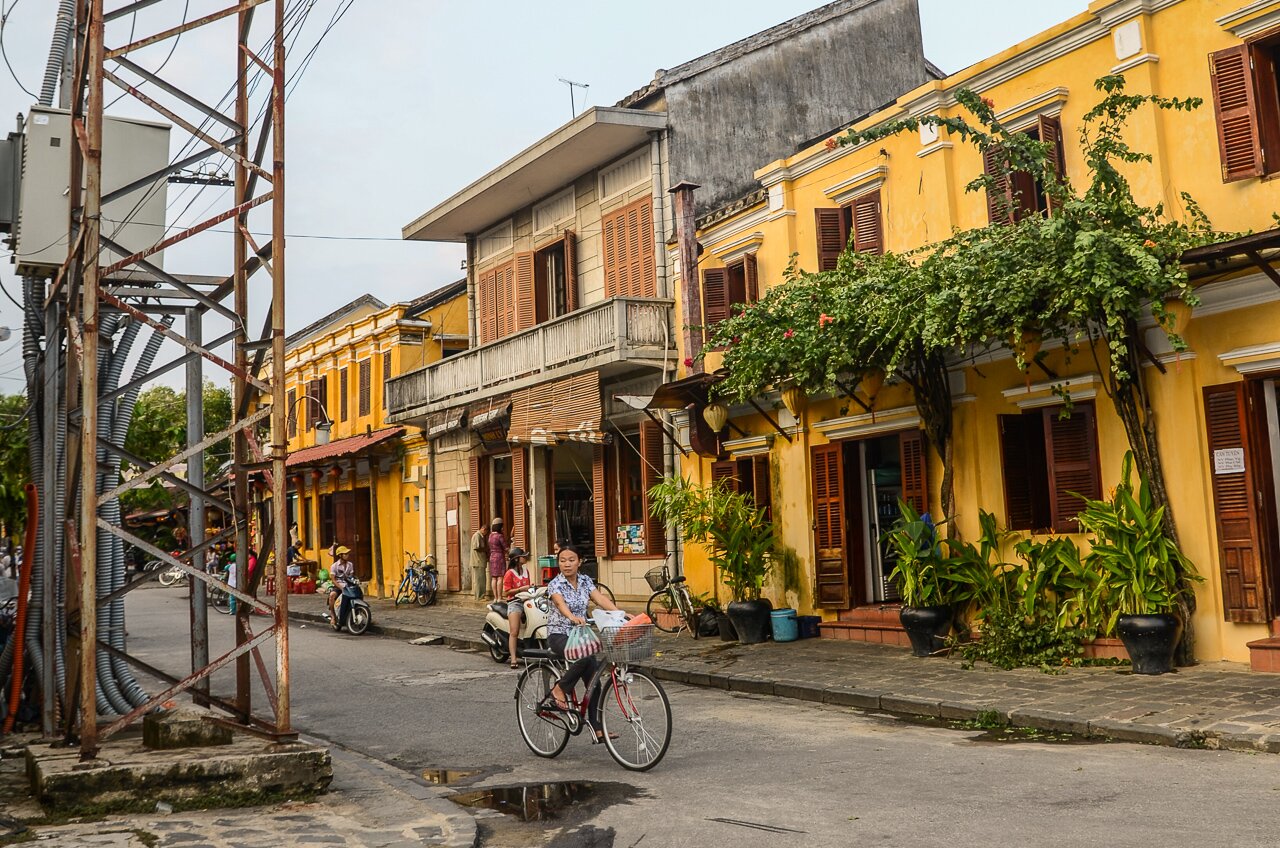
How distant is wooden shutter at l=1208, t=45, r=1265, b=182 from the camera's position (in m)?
11.4

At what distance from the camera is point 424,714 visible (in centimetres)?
1142

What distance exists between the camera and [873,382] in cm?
1524

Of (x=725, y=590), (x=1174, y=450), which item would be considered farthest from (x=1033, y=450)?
(x=725, y=590)

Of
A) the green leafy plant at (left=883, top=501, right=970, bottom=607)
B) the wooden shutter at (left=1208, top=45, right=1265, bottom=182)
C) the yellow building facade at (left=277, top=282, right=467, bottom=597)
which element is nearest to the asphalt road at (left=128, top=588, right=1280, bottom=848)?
the green leafy plant at (left=883, top=501, right=970, bottom=607)

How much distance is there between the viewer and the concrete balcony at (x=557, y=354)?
19031mm

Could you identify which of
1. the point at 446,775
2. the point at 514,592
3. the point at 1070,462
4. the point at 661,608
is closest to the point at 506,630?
the point at 514,592

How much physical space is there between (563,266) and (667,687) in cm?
1178

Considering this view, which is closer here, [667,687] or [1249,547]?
[1249,547]

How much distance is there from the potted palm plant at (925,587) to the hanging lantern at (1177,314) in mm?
3621

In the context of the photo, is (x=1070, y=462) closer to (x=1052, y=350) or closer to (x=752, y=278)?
(x=1052, y=350)

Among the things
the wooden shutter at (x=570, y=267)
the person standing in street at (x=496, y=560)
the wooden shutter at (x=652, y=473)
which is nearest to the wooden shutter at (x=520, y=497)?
the person standing in street at (x=496, y=560)

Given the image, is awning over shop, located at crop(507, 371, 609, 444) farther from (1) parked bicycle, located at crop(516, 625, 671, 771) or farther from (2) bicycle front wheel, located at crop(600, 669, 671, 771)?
(2) bicycle front wheel, located at crop(600, 669, 671, 771)

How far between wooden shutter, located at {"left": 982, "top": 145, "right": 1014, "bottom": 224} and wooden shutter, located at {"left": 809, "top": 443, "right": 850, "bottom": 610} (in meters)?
3.97

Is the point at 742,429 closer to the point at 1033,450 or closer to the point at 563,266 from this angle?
the point at 1033,450
